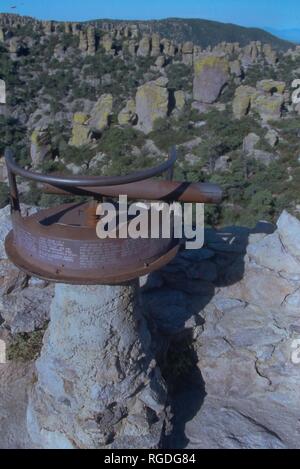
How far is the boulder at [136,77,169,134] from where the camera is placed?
A: 27734 millimetres

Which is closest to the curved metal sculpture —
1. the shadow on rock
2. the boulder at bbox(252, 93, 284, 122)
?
the shadow on rock

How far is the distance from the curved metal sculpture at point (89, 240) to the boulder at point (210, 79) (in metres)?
29.5

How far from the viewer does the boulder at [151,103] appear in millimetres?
27734

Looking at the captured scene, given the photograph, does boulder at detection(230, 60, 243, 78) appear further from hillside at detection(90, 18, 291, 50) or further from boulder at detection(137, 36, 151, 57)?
hillside at detection(90, 18, 291, 50)

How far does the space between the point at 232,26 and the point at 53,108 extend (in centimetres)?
8976

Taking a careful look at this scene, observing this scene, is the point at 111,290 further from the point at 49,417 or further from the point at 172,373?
the point at 172,373

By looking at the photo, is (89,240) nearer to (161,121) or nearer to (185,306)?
(185,306)

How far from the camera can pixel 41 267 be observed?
3199 mm

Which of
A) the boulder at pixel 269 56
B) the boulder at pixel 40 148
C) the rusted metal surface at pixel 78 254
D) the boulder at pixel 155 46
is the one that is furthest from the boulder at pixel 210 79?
the rusted metal surface at pixel 78 254

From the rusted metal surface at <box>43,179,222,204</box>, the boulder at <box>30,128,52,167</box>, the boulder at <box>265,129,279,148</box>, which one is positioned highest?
the rusted metal surface at <box>43,179,222,204</box>

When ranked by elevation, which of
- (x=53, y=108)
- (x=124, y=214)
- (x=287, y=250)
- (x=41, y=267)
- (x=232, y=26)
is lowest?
(x=53, y=108)

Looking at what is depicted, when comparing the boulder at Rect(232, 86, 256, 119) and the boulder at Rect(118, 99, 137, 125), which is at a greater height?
the boulder at Rect(232, 86, 256, 119)

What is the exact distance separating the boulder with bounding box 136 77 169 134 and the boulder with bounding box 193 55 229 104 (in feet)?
14.3
